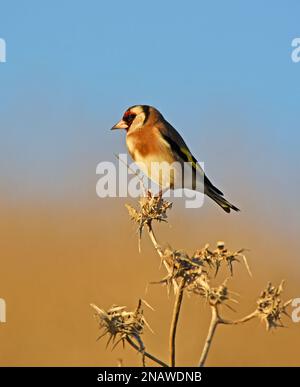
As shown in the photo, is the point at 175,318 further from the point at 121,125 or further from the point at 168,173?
the point at 121,125

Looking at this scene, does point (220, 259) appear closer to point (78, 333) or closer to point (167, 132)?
point (167, 132)

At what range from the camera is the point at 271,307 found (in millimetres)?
1971

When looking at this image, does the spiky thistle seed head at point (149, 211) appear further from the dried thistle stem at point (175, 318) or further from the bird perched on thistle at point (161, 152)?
the bird perched on thistle at point (161, 152)

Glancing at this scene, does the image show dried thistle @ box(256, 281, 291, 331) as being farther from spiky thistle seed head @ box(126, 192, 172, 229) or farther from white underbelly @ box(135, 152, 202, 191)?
white underbelly @ box(135, 152, 202, 191)

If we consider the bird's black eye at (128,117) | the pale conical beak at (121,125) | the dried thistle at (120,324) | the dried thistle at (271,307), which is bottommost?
the dried thistle at (120,324)

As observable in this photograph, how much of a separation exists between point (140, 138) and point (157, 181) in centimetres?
40

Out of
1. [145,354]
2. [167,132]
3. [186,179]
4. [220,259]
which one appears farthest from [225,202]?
[145,354]

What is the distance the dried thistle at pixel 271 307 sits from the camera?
1936 mm

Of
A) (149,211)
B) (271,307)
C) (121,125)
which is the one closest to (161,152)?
(121,125)

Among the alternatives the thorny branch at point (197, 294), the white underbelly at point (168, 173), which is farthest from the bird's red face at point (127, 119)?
the thorny branch at point (197, 294)

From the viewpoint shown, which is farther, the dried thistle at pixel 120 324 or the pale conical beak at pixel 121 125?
the pale conical beak at pixel 121 125

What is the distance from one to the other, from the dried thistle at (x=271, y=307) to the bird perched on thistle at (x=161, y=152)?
2.43 metres

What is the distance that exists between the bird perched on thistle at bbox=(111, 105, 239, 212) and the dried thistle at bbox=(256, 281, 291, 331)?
2435 mm

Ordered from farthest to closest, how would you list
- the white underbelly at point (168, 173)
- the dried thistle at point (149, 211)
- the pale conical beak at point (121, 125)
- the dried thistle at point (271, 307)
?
the pale conical beak at point (121, 125)
the white underbelly at point (168, 173)
the dried thistle at point (149, 211)
the dried thistle at point (271, 307)
